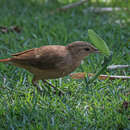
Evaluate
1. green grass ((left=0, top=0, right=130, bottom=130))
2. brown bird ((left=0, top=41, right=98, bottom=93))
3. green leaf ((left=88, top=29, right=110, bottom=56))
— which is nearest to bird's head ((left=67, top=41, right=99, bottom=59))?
brown bird ((left=0, top=41, right=98, bottom=93))

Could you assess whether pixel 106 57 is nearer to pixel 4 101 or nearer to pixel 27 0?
pixel 4 101

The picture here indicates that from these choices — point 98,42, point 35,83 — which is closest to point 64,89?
point 35,83

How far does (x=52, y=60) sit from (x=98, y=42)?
70cm

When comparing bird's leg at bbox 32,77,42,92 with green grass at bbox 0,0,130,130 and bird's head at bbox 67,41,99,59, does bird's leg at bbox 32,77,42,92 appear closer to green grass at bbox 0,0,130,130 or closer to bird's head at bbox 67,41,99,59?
green grass at bbox 0,0,130,130

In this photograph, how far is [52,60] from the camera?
4.48 meters

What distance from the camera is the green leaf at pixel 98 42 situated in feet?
14.0

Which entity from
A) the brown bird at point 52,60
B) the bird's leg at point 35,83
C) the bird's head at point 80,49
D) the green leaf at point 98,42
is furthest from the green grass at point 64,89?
the green leaf at point 98,42

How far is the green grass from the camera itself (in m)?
3.77

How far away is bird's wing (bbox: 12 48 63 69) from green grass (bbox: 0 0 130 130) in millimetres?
368

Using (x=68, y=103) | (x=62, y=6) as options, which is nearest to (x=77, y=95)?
(x=68, y=103)

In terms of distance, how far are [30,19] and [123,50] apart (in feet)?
8.70

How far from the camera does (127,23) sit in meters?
7.41

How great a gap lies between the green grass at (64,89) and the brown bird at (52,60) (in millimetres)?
294

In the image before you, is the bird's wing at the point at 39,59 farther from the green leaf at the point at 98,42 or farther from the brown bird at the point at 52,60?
the green leaf at the point at 98,42
